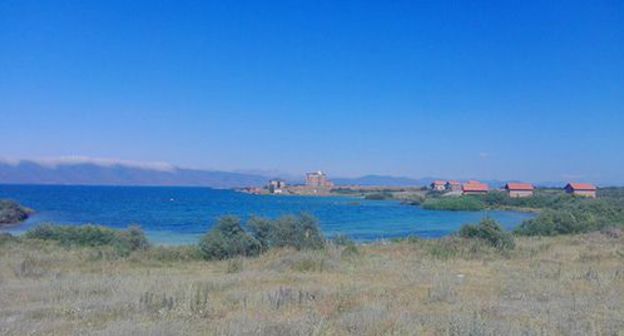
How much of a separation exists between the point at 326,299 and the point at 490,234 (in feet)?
61.0

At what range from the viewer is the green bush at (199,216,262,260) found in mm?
22625

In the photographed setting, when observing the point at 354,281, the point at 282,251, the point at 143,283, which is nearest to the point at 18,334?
the point at 143,283

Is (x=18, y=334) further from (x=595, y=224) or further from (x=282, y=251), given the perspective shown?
(x=595, y=224)

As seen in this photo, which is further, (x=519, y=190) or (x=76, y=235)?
(x=519, y=190)

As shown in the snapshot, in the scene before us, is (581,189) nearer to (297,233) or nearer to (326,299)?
(297,233)

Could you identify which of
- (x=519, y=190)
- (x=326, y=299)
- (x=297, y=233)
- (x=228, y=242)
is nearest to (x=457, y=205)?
(x=519, y=190)

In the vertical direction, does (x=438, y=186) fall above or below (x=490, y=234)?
above

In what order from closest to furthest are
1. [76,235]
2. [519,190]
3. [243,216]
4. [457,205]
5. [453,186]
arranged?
[76,235]
[243,216]
[457,205]
[519,190]
[453,186]

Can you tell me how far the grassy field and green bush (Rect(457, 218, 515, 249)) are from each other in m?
6.20

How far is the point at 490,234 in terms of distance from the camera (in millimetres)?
26750

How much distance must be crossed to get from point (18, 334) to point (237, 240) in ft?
53.5

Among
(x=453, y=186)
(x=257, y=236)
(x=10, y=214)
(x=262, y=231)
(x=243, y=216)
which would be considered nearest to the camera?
(x=257, y=236)

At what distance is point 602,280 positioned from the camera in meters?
13.6

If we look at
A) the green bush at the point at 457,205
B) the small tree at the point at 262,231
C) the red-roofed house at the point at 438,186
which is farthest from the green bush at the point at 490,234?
the red-roofed house at the point at 438,186
